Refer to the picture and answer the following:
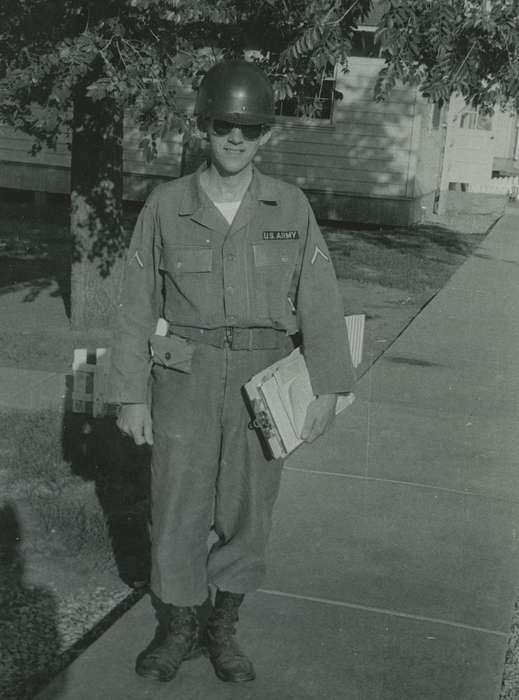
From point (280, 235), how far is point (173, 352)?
1.69 feet

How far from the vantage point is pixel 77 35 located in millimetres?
6828

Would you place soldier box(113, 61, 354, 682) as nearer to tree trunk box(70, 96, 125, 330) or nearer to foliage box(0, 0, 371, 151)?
foliage box(0, 0, 371, 151)

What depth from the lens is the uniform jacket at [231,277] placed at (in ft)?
11.1

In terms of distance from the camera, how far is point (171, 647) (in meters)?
3.51

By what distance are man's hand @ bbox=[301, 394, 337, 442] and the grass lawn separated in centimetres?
123

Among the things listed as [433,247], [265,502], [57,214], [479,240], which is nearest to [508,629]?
[265,502]

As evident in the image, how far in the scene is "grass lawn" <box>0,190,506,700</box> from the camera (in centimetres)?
405

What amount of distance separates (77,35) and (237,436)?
13.9 feet

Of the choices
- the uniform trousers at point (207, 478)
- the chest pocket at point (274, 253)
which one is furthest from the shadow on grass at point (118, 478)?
the chest pocket at point (274, 253)

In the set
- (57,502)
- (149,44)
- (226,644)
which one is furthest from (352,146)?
(226,644)

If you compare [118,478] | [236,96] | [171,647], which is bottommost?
[118,478]

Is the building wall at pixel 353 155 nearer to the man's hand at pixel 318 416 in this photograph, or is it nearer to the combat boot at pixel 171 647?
the man's hand at pixel 318 416

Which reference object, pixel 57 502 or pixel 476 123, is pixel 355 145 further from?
pixel 57 502

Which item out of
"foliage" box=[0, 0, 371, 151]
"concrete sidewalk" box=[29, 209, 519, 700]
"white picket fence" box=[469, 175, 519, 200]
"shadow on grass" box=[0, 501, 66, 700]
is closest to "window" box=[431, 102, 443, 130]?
"white picket fence" box=[469, 175, 519, 200]
